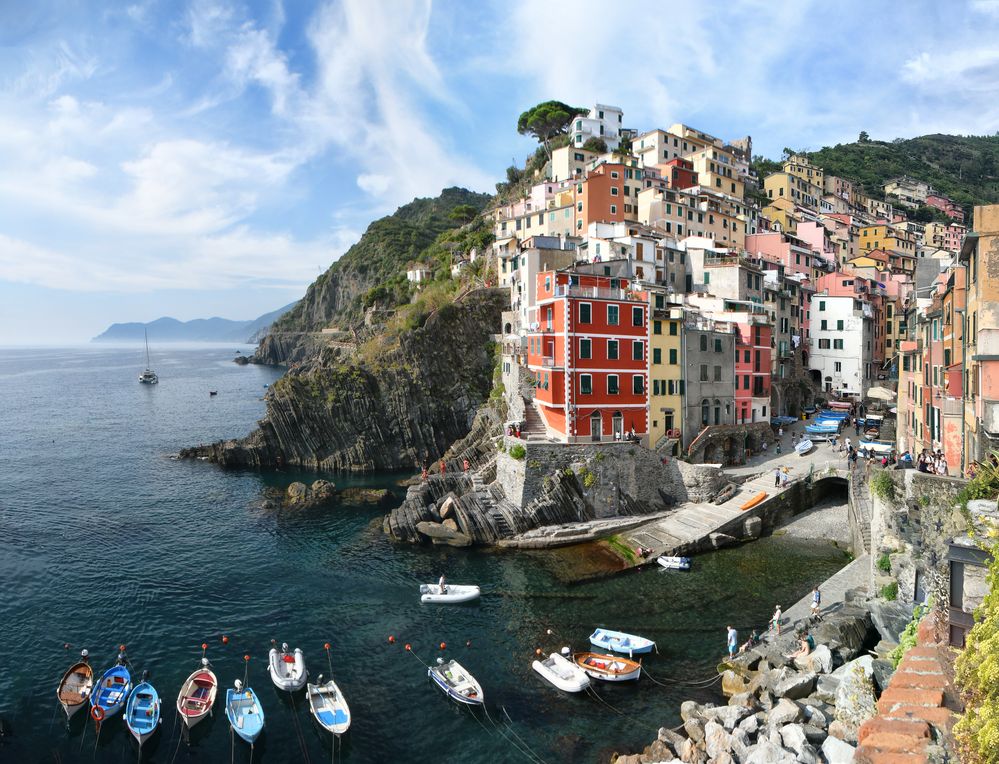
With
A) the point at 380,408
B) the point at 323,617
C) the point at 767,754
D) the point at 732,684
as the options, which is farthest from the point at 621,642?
the point at 380,408

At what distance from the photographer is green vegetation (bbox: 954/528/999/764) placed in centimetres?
1118

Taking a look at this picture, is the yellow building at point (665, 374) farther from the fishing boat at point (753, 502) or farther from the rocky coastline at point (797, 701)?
the rocky coastline at point (797, 701)

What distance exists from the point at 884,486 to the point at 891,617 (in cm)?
553

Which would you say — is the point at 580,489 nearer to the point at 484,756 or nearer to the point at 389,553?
the point at 389,553

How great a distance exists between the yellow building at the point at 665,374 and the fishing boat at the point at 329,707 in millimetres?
30612

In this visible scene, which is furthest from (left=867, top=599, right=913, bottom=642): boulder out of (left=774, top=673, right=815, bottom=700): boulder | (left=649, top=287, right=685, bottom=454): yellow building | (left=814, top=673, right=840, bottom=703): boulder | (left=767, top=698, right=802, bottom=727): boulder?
(left=649, top=287, right=685, bottom=454): yellow building

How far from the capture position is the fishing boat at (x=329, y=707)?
76.6 feet

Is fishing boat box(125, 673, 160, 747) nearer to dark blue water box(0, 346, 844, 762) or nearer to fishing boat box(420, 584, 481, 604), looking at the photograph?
dark blue water box(0, 346, 844, 762)

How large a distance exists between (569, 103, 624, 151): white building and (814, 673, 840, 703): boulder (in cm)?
9171

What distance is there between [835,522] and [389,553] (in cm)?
3182

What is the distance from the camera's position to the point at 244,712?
24156 mm

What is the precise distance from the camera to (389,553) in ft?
135

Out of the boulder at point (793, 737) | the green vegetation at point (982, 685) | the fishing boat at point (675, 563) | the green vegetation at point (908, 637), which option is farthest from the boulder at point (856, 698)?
the fishing boat at point (675, 563)

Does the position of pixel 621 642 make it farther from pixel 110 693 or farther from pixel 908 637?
pixel 110 693
